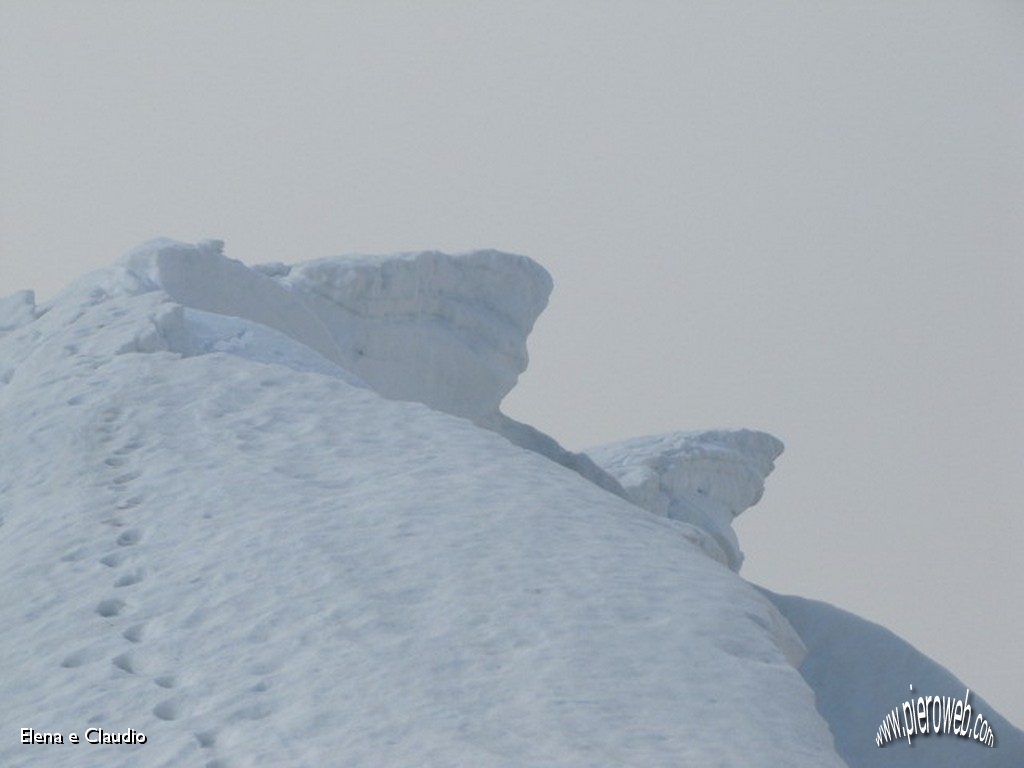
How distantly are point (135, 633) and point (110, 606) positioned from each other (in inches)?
13.6

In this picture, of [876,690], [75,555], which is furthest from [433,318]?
[75,555]

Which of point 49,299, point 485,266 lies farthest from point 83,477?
point 485,266

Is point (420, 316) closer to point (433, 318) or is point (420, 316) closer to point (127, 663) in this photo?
point (433, 318)

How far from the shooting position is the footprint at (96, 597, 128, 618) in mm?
7023

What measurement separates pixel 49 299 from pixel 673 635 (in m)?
7.51

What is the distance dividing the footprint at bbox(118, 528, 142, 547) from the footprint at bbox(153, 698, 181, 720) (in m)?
1.65

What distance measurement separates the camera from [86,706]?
6246 millimetres

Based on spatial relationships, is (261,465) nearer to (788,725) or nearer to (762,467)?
(788,725)

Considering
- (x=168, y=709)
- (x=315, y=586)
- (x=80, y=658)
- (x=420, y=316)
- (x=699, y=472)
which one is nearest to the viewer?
(x=168, y=709)

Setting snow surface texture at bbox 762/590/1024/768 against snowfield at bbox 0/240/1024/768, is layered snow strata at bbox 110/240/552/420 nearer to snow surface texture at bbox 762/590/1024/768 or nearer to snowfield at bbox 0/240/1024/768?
snowfield at bbox 0/240/1024/768

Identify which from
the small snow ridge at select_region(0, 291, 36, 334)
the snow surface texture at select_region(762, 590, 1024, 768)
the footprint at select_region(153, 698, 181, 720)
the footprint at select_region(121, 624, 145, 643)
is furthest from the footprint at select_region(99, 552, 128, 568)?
Answer: the snow surface texture at select_region(762, 590, 1024, 768)

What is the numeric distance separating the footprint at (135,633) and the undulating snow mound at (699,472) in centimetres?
1139

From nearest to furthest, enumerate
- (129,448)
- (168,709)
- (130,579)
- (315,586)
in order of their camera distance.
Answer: (168,709), (315,586), (130,579), (129,448)

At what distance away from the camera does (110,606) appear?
707 cm
